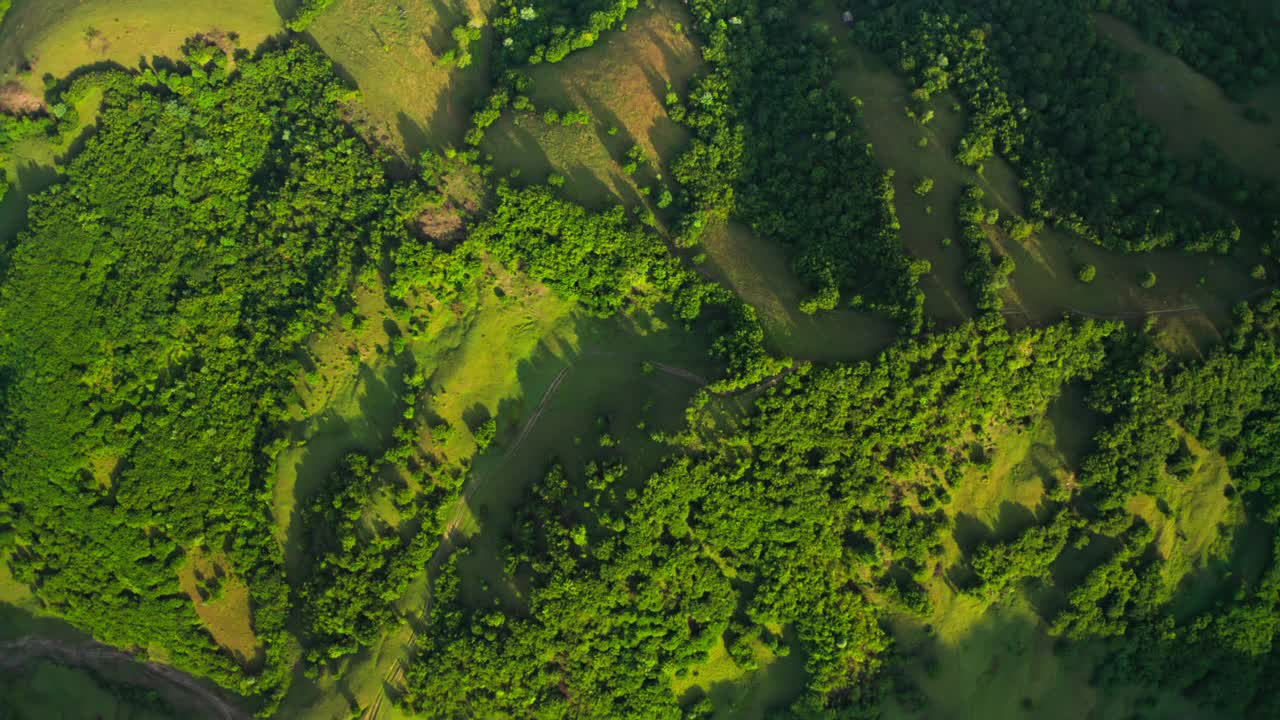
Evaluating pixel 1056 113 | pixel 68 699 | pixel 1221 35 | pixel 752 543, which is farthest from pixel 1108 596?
pixel 68 699

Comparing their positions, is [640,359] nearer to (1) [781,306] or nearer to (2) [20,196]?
(1) [781,306]

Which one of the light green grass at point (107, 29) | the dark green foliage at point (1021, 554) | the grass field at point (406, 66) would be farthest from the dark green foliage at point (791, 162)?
the light green grass at point (107, 29)

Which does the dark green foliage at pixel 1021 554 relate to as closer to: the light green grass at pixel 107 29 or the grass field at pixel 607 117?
the grass field at pixel 607 117

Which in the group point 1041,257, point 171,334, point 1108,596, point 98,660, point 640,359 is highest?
point 171,334

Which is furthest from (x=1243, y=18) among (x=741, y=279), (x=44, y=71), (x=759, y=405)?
(x=44, y=71)

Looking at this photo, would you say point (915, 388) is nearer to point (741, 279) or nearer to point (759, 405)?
point (759, 405)

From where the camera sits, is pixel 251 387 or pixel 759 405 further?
pixel 251 387

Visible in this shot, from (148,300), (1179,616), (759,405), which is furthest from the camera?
(148,300)
